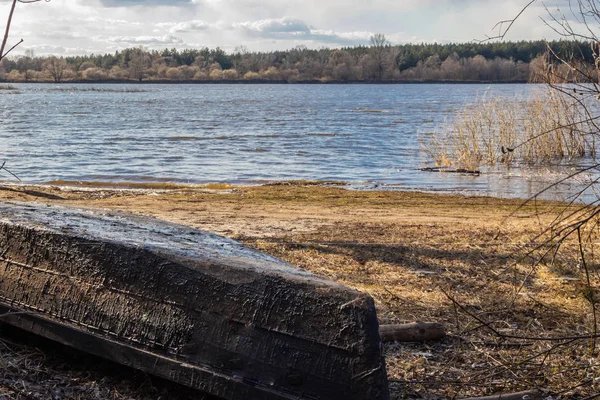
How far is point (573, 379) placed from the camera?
451 centimetres

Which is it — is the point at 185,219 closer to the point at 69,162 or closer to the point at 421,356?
the point at 421,356

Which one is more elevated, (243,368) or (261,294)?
(261,294)

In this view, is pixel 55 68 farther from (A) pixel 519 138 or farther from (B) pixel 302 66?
(A) pixel 519 138

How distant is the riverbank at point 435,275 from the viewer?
172 inches

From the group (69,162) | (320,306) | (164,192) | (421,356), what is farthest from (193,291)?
(69,162)

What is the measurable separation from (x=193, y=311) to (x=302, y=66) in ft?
503

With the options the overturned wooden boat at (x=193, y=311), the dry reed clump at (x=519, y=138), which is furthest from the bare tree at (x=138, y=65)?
the overturned wooden boat at (x=193, y=311)

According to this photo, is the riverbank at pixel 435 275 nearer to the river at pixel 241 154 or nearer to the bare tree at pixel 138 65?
the river at pixel 241 154

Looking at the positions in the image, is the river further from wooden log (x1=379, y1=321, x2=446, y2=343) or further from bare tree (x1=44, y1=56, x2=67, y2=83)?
bare tree (x1=44, y1=56, x2=67, y2=83)

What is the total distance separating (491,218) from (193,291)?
26.8ft

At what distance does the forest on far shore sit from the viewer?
137750 mm

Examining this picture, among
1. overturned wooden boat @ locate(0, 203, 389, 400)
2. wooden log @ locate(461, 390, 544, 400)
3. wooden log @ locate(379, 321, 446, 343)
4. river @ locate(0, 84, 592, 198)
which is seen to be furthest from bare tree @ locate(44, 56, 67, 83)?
wooden log @ locate(461, 390, 544, 400)

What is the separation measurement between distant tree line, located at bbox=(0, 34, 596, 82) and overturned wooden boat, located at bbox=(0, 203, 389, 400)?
13223 cm

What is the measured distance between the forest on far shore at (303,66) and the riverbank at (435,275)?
407 ft
